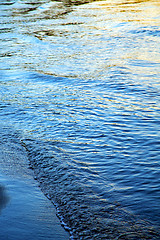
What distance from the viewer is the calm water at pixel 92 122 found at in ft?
13.7

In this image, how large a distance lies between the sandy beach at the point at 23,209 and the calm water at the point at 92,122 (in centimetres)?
15

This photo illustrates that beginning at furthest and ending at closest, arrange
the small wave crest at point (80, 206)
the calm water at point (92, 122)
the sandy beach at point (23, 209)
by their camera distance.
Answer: the calm water at point (92, 122)
the small wave crest at point (80, 206)
the sandy beach at point (23, 209)

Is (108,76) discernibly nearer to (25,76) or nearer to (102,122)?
(25,76)

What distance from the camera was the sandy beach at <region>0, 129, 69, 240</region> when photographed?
361 cm

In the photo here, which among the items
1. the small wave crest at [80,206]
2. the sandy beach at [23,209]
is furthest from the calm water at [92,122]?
the sandy beach at [23,209]

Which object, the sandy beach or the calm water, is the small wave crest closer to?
the calm water

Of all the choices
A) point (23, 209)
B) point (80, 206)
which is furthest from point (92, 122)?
point (23, 209)

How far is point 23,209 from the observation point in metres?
4.03

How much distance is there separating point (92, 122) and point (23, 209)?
3.29 m

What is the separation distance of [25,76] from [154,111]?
16.5 feet

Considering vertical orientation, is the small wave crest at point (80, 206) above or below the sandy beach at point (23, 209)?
below

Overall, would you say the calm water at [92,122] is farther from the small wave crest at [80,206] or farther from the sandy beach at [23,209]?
the sandy beach at [23,209]

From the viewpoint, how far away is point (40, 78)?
10.4 m

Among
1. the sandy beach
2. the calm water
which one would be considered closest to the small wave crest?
the calm water
